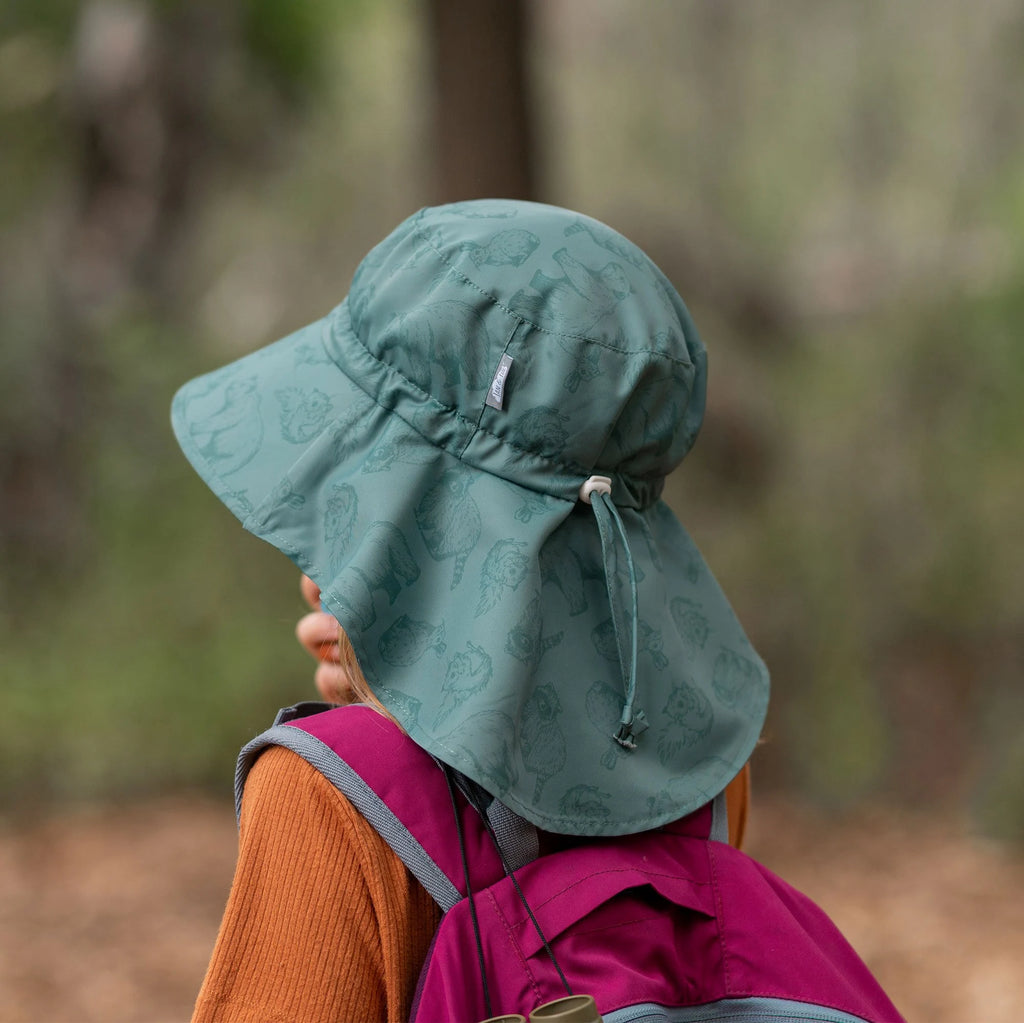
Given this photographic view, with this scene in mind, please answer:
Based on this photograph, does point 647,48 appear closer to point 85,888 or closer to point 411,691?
point 85,888

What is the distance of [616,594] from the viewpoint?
1.13 metres

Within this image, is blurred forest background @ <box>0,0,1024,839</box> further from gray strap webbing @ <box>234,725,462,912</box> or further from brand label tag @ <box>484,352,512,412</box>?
gray strap webbing @ <box>234,725,462,912</box>

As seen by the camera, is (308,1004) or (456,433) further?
(456,433)

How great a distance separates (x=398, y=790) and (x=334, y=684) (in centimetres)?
36

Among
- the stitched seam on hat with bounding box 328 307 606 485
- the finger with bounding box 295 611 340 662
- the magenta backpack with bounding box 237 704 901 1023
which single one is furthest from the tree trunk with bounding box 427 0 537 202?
the magenta backpack with bounding box 237 704 901 1023

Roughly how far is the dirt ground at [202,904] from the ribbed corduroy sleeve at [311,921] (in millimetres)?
3011

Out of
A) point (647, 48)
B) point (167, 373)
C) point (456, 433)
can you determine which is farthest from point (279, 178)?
point (456, 433)

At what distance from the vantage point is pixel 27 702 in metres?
4.87

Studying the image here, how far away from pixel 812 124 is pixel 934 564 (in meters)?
3.25

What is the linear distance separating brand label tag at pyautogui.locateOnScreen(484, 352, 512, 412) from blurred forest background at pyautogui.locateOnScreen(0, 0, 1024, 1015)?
270cm

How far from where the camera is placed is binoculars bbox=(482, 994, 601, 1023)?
0.90 metres

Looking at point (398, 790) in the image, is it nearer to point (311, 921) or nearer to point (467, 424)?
point (311, 921)

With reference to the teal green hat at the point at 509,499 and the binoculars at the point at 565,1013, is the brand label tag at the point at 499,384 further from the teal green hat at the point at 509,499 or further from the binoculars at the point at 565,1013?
the binoculars at the point at 565,1013

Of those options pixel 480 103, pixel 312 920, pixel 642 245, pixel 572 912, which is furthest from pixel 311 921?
pixel 642 245
